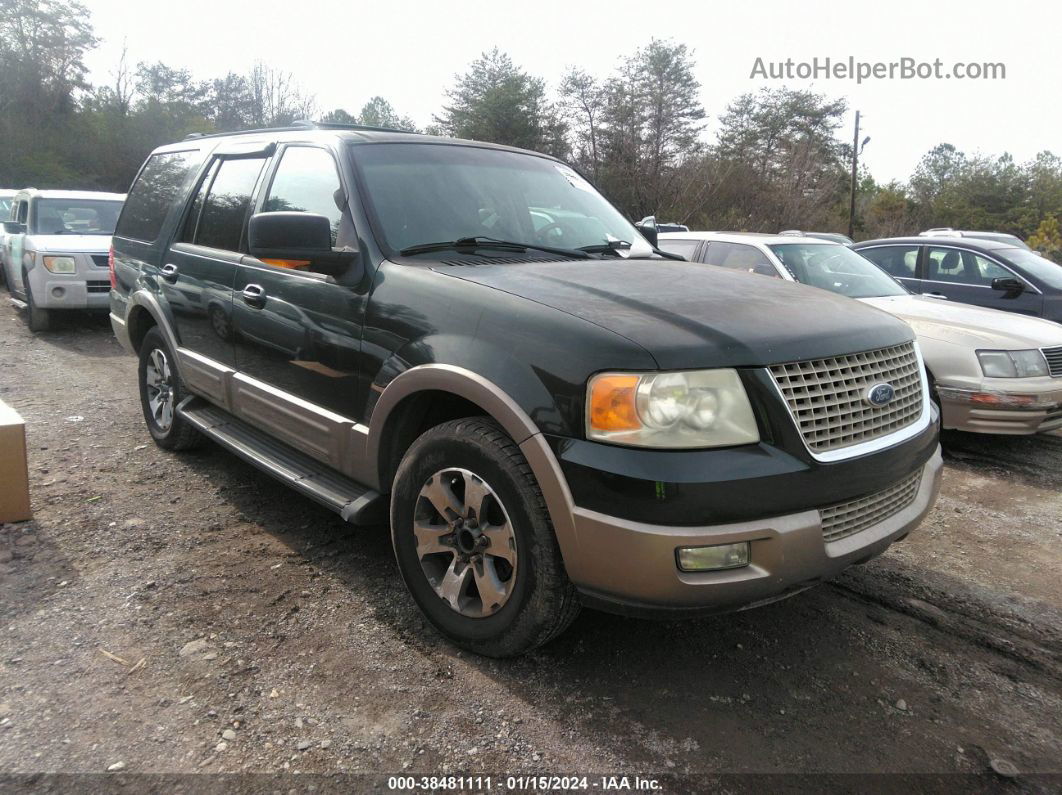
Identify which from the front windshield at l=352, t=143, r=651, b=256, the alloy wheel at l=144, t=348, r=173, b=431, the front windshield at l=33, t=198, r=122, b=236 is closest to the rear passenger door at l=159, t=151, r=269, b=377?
the alloy wheel at l=144, t=348, r=173, b=431

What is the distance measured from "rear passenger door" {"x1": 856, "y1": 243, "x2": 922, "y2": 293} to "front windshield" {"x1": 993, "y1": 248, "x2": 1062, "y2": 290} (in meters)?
0.78

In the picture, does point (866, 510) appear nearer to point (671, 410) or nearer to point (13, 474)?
point (671, 410)

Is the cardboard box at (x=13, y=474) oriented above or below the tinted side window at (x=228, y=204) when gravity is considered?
below

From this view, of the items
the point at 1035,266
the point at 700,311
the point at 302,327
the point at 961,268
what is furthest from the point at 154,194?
the point at 1035,266

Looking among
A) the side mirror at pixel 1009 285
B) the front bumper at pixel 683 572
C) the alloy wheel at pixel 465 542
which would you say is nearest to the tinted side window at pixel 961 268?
the side mirror at pixel 1009 285

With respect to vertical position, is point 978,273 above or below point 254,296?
above

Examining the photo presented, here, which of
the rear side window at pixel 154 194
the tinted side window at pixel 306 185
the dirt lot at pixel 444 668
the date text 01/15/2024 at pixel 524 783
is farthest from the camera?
the rear side window at pixel 154 194

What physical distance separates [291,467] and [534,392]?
1.63m

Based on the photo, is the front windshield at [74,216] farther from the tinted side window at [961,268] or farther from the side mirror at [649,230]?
the tinted side window at [961,268]

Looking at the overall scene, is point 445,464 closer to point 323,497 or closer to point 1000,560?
point 323,497

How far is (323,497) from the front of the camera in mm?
3227

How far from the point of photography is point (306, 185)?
11.8 ft

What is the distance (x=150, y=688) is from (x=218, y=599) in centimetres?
62

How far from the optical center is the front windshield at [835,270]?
21.4 feet
